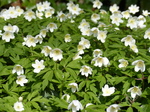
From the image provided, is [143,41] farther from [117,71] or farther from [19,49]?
[19,49]

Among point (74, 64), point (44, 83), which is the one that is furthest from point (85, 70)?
point (44, 83)

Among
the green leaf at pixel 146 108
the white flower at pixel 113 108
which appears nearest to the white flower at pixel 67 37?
the white flower at pixel 113 108

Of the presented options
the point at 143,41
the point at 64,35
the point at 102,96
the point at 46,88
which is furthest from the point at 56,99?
the point at 143,41

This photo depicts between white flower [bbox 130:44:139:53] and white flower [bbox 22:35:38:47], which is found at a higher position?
white flower [bbox 22:35:38:47]

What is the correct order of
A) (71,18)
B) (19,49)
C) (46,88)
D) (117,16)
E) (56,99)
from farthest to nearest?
1. (71,18)
2. (117,16)
3. (19,49)
4. (46,88)
5. (56,99)

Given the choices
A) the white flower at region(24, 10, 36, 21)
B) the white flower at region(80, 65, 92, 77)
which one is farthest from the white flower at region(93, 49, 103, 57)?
the white flower at region(24, 10, 36, 21)

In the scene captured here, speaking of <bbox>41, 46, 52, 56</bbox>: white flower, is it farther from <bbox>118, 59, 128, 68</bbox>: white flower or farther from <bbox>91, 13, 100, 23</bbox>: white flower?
<bbox>91, 13, 100, 23</bbox>: white flower

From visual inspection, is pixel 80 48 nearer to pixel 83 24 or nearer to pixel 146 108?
pixel 83 24

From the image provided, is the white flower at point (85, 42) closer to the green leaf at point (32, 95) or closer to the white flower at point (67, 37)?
the white flower at point (67, 37)
